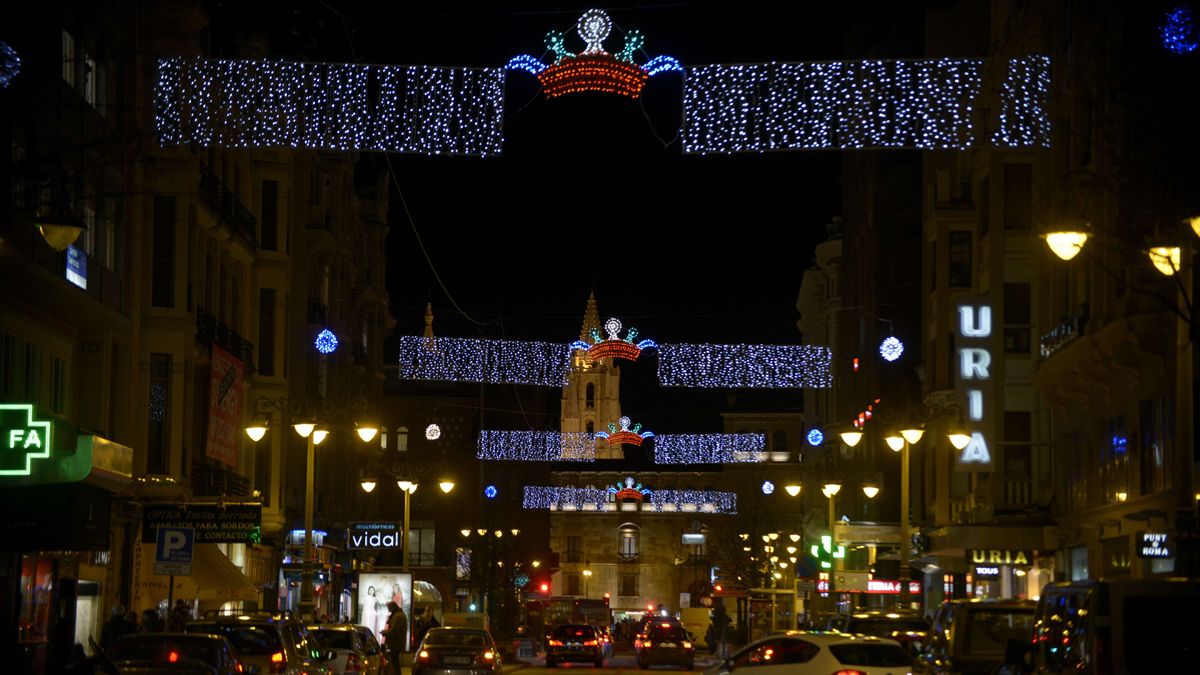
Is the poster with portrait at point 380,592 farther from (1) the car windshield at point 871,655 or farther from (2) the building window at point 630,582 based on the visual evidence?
(2) the building window at point 630,582

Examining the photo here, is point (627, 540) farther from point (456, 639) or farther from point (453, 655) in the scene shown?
point (453, 655)

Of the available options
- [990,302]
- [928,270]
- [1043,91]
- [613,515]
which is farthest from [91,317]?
[613,515]

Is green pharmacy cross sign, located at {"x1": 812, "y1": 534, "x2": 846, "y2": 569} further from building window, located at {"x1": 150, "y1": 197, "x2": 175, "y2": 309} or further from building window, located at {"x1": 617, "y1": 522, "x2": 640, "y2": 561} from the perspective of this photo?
building window, located at {"x1": 617, "y1": 522, "x2": 640, "y2": 561}

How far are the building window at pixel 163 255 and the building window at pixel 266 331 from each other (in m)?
9.48

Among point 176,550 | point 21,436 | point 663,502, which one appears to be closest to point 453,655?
point 176,550

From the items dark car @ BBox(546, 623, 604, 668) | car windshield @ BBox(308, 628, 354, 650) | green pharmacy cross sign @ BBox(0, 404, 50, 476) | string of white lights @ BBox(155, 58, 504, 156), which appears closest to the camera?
green pharmacy cross sign @ BBox(0, 404, 50, 476)

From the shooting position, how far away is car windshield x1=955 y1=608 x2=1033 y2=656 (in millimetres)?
22859

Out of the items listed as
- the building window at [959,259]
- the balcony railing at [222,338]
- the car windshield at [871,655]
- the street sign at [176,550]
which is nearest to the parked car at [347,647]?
the street sign at [176,550]

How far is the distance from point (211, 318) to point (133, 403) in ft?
16.8

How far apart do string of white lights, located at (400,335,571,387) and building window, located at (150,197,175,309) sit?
1163 cm

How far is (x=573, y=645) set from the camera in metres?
58.9

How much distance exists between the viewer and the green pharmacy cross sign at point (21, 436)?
22047 millimetres

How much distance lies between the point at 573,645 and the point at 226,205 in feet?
76.0

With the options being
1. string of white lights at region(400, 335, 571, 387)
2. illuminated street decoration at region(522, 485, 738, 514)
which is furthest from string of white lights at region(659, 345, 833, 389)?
illuminated street decoration at region(522, 485, 738, 514)
